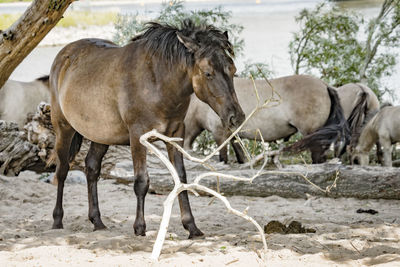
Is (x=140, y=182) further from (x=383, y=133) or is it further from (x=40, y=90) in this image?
(x=40, y=90)

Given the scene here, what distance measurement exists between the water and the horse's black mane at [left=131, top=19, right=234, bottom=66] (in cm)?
619

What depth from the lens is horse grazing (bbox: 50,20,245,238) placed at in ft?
13.7

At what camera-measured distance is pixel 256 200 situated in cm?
641

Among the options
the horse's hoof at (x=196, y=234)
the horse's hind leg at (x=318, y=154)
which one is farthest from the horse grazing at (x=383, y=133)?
the horse's hoof at (x=196, y=234)

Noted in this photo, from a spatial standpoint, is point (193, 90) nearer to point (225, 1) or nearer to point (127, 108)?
point (127, 108)

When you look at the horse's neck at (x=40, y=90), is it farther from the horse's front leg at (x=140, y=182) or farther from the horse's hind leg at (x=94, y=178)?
the horse's front leg at (x=140, y=182)

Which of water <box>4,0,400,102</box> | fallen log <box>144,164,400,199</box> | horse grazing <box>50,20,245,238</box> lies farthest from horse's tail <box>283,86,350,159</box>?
horse grazing <box>50,20,245,238</box>

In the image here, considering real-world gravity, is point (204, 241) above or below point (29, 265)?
below

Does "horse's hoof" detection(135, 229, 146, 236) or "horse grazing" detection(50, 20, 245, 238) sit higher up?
"horse grazing" detection(50, 20, 245, 238)

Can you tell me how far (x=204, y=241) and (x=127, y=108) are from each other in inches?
47.8

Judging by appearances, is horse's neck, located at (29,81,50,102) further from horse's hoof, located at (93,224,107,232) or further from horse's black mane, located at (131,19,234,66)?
horse's black mane, located at (131,19,234,66)

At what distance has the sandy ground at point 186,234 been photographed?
3.13 m

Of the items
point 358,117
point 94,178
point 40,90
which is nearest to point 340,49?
point 358,117

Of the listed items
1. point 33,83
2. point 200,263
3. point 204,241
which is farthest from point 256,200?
Result: point 33,83
